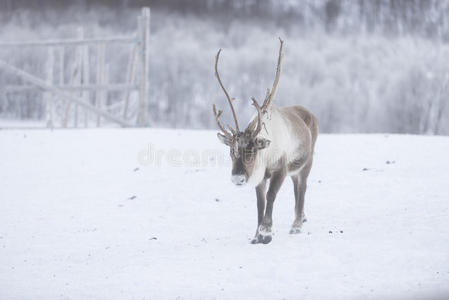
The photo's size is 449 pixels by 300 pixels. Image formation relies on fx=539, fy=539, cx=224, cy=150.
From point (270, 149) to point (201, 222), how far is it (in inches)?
71.3

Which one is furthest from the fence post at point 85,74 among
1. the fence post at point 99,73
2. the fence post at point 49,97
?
the fence post at point 49,97

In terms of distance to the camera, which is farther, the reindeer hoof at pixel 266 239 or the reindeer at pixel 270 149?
the reindeer hoof at pixel 266 239

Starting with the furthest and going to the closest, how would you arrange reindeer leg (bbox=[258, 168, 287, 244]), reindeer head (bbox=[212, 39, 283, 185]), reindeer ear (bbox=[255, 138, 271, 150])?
reindeer leg (bbox=[258, 168, 287, 244]), reindeer ear (bbox=[255, 138, 271, 150]), reindeer head (bbox=[212, 39, 283, 185])

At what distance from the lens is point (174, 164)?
9812 millimetres

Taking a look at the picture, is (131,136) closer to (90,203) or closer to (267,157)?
(90,203)

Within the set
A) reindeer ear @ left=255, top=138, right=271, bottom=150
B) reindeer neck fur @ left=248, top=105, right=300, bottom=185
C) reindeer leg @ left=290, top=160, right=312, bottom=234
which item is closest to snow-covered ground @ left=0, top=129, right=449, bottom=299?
reindeer leg @ left=290, top=160, right=312, bottom=234

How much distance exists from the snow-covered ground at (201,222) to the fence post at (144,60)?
1.44 metres

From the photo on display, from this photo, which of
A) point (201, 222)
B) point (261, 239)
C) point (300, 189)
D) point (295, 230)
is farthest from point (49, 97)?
point (261, 239)

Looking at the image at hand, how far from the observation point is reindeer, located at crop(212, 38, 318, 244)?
4.97m

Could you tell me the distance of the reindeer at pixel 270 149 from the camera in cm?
497

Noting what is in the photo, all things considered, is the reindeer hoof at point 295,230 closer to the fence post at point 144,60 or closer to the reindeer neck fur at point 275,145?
the reindeer neck fur at point 275,145

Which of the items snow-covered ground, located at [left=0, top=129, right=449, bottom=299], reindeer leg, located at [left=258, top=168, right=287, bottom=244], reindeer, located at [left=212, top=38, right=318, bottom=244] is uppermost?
reindeer, located at [left=212, top=38, right=318, bottom=244]

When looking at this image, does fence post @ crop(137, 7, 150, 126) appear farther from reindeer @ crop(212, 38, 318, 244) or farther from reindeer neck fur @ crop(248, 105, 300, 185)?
reindeer neck fur @ crop(248, 105, 300, 185)

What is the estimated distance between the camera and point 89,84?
13.6m
